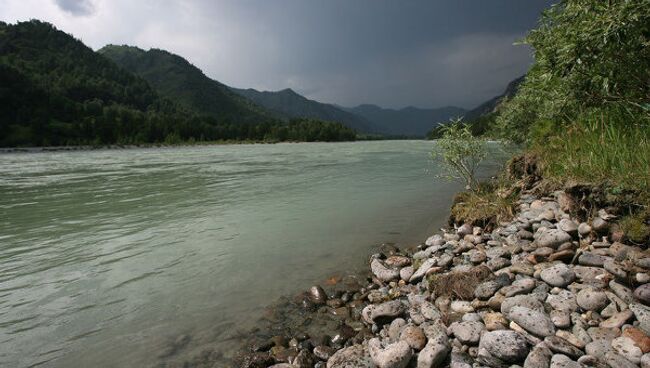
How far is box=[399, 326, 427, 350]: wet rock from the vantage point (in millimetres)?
5477

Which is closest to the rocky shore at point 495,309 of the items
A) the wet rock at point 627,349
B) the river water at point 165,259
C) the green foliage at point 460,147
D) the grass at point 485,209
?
the wet rock at point 627,349

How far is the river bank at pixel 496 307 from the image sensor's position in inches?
188

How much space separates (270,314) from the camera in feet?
24.6

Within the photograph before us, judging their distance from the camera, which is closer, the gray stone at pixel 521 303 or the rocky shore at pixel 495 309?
the rocky shore at pixel 495 309

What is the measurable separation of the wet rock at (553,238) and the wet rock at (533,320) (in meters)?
2.78

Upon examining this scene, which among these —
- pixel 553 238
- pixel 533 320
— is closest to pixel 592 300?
pixel 533 320

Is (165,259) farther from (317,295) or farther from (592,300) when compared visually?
(592,300)

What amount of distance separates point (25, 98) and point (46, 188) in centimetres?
17551

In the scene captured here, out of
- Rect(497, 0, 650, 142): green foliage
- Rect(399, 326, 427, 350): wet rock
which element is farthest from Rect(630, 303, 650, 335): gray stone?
Rect(497, 0, 650, 142): green foliage

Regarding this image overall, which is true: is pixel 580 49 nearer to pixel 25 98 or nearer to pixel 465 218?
pixel 465 218

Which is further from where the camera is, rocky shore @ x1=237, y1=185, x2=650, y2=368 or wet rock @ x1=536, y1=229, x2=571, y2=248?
wet rock @ x1=536, y1=229, x2=571, y2=248

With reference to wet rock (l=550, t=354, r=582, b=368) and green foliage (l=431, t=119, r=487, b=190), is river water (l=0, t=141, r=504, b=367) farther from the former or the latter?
wet rock (l=550, t=354, r=582, b=368)

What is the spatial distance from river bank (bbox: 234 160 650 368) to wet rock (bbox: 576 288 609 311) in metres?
0.01

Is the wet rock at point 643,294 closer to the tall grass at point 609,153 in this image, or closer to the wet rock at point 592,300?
the wet rock at point 592,300
